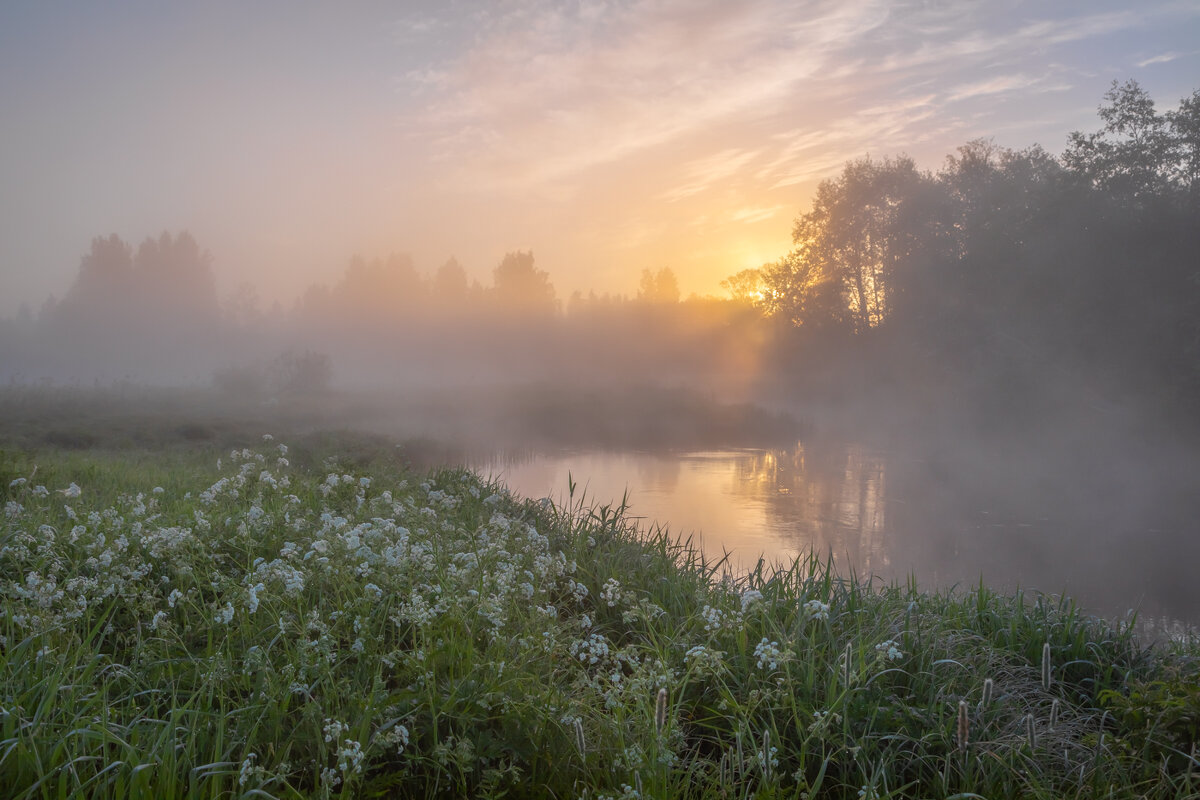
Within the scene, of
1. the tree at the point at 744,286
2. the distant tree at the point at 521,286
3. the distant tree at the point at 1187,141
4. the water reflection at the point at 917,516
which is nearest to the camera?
the water reflection at the point at 917,516

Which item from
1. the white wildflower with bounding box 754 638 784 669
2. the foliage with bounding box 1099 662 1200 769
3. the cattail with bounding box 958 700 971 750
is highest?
the cattail with bounding box 958 700 971 750

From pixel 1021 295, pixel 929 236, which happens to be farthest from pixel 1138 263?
→ pixel 929 236

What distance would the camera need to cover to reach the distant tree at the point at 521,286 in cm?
8388

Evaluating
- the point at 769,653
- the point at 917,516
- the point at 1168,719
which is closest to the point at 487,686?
the point at 769,653

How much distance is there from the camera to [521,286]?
85.1 metres

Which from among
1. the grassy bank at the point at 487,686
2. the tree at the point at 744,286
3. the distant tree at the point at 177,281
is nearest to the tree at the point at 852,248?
the tree at the point at 744,286

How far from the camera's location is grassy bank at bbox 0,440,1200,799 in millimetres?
3014

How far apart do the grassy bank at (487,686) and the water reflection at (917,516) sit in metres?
2.95

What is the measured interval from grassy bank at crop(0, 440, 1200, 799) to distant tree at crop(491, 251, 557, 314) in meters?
78.9

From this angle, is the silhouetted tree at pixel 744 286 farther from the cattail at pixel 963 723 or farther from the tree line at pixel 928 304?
the cattail at pixel 963 723

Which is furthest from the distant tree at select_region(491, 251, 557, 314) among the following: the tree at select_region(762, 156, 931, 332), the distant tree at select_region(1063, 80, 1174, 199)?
the distant tree at select_region(1063, 80, 1174, 199)

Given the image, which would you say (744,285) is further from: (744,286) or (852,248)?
(852,248)

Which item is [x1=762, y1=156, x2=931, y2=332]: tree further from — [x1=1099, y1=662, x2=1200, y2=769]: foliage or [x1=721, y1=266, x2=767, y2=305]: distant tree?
[x1=1099, y1=662, x2=1200, y2=769]: foliage

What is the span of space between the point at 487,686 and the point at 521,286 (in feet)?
273
